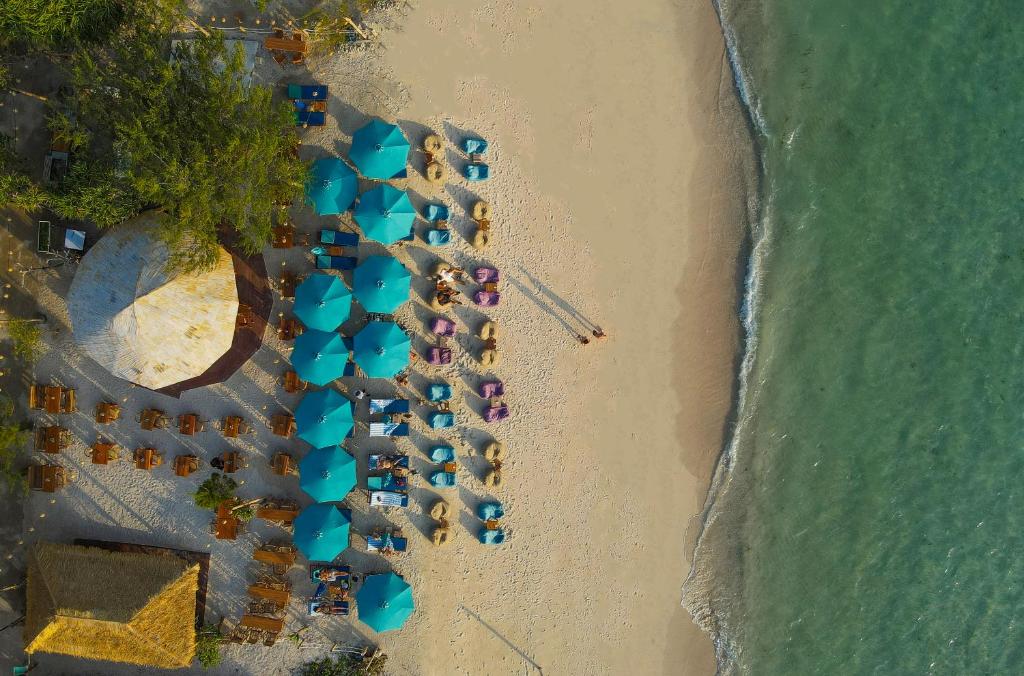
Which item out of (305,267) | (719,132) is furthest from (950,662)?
(305,267)

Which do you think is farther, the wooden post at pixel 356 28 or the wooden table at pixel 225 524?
the wooden table at pixel 225 524

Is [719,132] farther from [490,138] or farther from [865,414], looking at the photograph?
[865,414]

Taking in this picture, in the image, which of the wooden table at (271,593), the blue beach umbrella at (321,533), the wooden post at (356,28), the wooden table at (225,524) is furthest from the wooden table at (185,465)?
the wooden post at (356,28)

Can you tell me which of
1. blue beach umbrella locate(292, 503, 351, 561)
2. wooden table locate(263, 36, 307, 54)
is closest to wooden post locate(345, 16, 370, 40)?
wooden table locate(263, 36, 307, 54)

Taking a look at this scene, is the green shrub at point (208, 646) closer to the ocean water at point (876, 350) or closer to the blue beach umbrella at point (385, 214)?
the blue beach umbrella at point (385, 214)

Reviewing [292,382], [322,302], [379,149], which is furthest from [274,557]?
[379,149]

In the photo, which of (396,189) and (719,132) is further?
(719,132)
